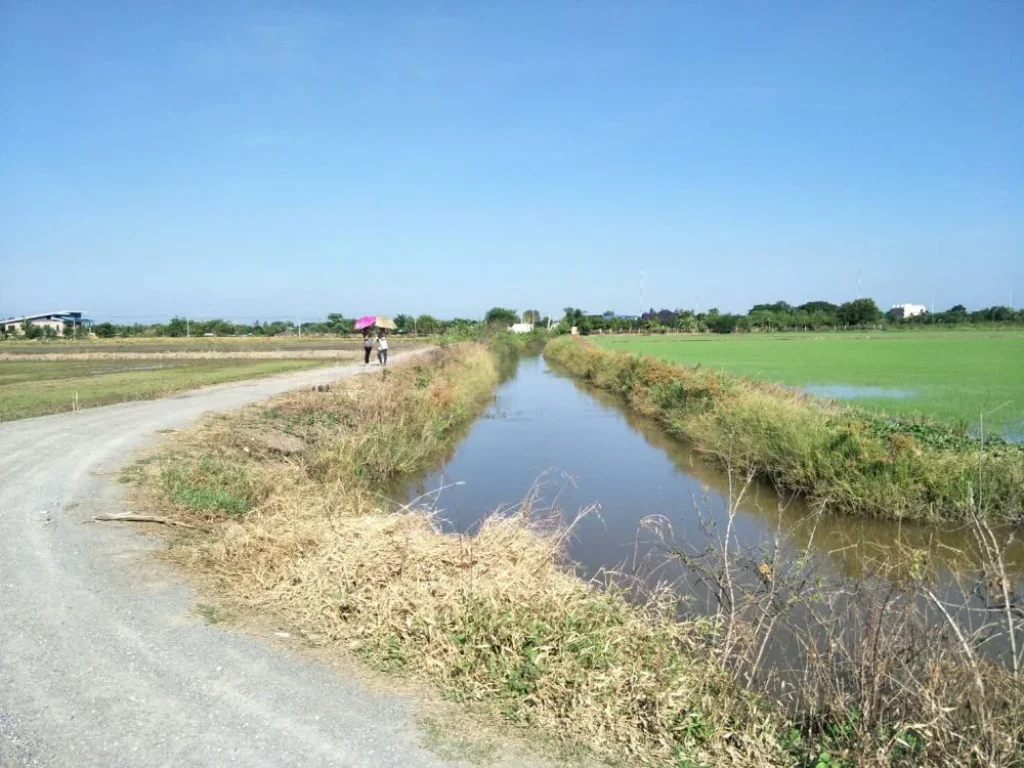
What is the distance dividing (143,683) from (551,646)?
7.47 feet

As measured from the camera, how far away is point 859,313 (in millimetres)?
A: 95750

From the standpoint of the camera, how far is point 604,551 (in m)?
8.52

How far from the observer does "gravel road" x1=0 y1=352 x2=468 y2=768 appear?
341 cm

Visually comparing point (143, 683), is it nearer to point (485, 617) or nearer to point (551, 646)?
point (485, 617)

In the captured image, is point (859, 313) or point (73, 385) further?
point (859, 313)

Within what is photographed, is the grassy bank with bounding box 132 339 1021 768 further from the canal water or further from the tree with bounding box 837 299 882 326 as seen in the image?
the tree with bounding box 837 299 882 326

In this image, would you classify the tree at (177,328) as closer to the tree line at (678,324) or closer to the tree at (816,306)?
the tree line at (678,324)

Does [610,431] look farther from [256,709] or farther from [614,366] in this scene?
[256,709]

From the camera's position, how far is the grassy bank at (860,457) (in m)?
9.27

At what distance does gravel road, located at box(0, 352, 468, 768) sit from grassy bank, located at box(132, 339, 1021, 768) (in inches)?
15.4

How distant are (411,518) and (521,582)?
1.68m

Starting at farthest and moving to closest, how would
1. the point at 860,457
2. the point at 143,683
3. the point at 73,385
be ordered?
the point at 73,385
the point at 860,457
the point at 143,683

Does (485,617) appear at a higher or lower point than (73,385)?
lower

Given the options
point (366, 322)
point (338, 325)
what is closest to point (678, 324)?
point (338, 325)
